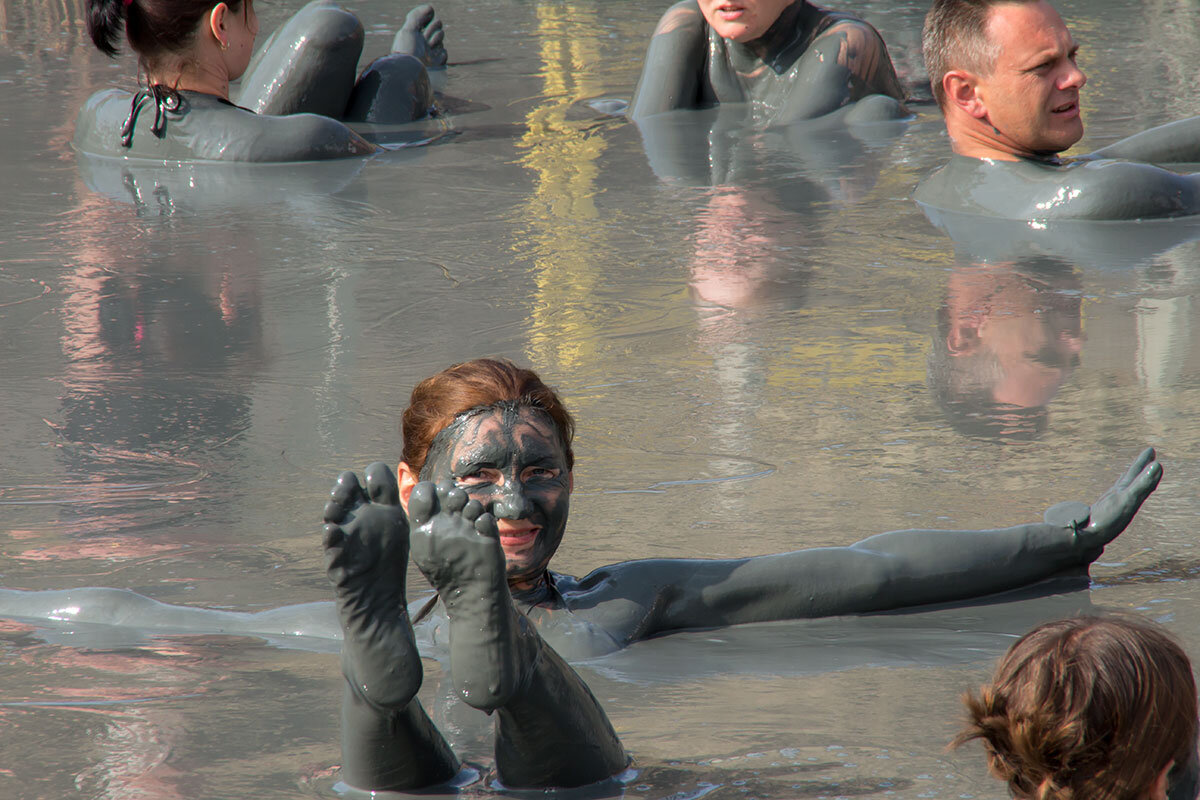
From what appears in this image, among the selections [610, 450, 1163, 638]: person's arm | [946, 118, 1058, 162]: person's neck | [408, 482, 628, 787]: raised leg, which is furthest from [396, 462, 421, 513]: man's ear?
[946, 118, 1058, 162]: person's neck

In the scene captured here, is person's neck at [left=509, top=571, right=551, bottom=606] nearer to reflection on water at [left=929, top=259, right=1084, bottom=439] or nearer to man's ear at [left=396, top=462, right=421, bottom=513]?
man's ear at [left=396, top=462, right=421, bottom=513]

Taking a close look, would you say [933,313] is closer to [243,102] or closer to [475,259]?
[475,259]

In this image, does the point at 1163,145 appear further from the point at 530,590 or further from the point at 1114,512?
the point at 530,590

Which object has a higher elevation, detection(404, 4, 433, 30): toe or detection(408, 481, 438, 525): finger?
detection(404, 4, 433, 30): toe

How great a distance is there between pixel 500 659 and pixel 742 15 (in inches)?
222

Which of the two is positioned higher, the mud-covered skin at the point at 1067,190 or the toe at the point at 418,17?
the toe at the point at 418,17

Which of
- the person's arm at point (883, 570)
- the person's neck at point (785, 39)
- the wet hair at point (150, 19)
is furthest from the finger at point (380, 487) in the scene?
the person's neck at point (785, 39)

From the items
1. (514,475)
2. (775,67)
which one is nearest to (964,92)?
(775,67)

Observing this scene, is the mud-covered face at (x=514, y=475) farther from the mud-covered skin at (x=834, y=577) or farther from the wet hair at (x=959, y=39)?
the wet hair at (x=959, y=39)

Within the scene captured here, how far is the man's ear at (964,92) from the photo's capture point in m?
5.50

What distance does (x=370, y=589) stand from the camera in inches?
85.7

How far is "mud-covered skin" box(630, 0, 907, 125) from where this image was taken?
7.56m

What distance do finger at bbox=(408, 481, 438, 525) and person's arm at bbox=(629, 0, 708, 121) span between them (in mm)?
5887

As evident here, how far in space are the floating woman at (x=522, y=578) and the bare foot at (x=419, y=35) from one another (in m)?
6.19
